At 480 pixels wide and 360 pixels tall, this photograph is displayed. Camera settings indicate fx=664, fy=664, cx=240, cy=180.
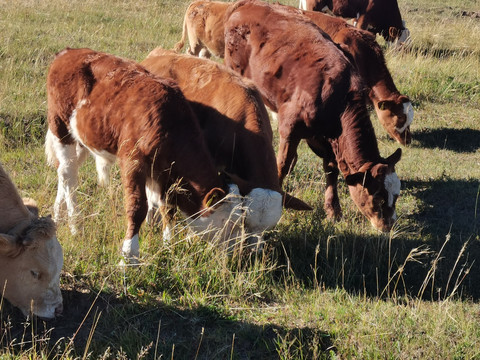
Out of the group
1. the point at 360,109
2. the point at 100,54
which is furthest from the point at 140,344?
the point at 360,109

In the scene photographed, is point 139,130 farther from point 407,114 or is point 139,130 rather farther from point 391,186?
point 407,114

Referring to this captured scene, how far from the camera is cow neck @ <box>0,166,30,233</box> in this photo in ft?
16.0

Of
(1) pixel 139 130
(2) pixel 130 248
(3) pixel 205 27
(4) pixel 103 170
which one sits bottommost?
(2) pixel 130 248

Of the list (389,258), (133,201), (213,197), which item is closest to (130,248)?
(133,201)

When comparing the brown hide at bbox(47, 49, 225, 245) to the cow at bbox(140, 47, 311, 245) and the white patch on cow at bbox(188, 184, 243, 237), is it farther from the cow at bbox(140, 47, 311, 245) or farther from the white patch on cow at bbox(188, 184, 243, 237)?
the cow at bbox(140, 47, 311, 245)

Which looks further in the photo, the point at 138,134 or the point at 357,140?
the point at 357,140

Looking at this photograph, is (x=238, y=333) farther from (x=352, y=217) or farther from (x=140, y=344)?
(x=352, y=217)

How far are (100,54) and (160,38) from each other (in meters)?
7.73

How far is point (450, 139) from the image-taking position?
10.5 meters

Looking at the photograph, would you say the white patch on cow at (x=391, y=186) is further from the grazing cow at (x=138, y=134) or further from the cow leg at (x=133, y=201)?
the cow leg at (x=133, y=201)

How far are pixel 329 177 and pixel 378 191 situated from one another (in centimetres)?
90

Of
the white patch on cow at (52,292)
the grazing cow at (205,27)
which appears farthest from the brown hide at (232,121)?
the grazing cow at (205,27)

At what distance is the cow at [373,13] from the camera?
48.0 ft

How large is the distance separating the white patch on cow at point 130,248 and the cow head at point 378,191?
8.21ft
